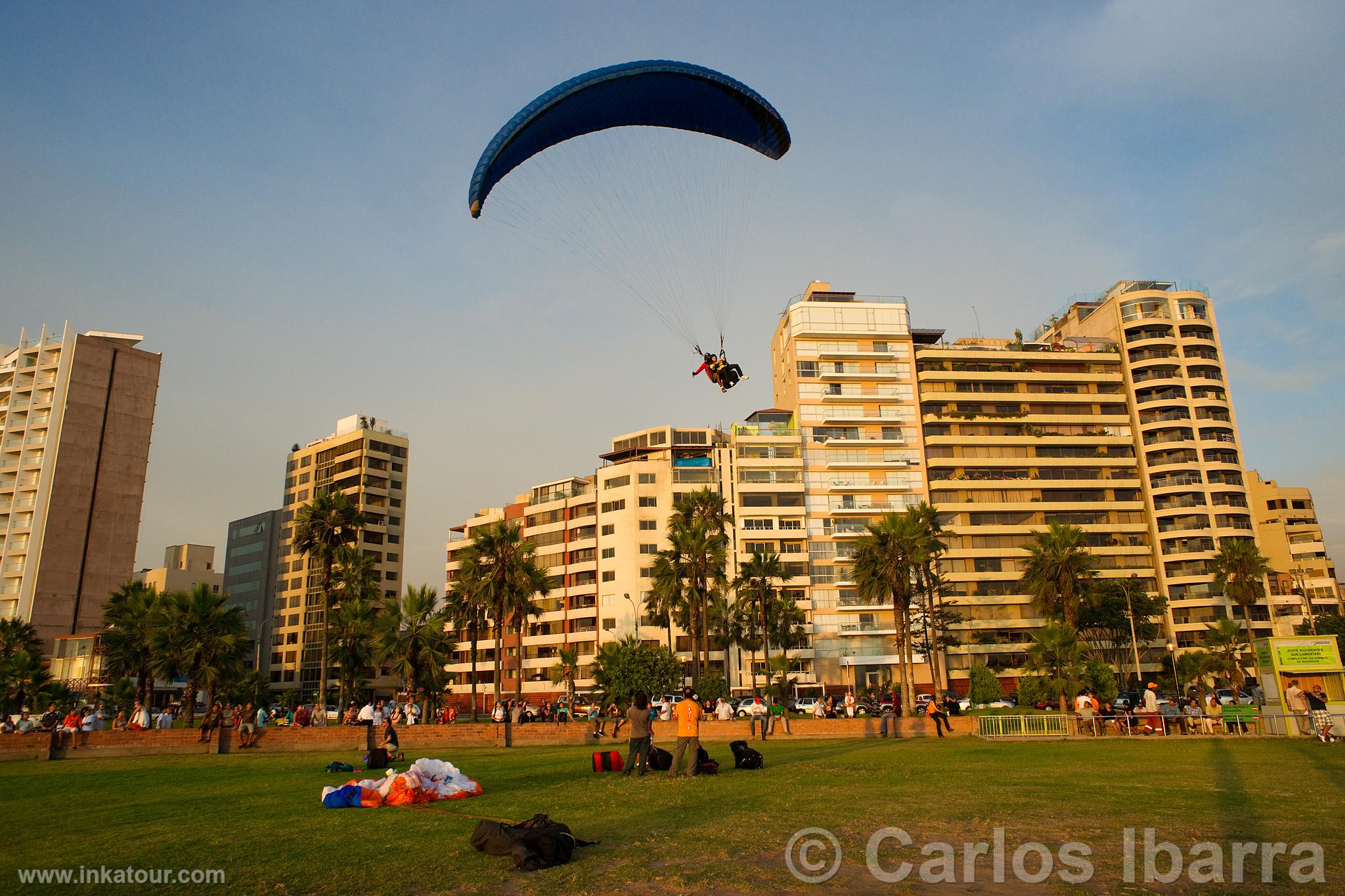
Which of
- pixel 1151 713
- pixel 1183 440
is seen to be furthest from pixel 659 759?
pixel 1183 440

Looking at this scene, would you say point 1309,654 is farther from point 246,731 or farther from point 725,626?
point 725,626

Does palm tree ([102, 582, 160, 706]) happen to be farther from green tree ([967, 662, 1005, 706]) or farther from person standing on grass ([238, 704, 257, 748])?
green tree ([967, 662, 1005, 706])

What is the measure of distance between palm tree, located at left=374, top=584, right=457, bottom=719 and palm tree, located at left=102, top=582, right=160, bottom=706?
1142 centimetres

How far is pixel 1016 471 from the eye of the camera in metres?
83.4

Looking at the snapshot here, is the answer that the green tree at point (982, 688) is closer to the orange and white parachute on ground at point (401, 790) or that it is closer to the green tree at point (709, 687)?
the green tree at point (709, 687)

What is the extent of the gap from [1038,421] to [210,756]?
3060 inches

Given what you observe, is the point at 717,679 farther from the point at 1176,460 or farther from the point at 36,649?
the point at 1176,460

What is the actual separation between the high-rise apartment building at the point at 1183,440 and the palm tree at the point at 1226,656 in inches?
365

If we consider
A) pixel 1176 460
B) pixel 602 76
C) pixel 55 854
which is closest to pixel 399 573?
pixel 1176 460

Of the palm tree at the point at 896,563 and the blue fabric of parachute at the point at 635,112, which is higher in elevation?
the blue fabric of parachute at the point at 635,112

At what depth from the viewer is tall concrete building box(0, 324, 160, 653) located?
266 feet

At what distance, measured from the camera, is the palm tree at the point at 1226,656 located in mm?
62438

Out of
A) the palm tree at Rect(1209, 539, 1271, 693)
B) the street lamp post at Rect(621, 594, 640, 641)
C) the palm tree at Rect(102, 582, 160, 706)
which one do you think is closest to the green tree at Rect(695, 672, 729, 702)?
the street lamp post at Rect(621, 594, 640, 641)

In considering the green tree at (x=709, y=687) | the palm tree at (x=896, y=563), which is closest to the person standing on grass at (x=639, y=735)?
the palm tree at (x=896, y=563)
